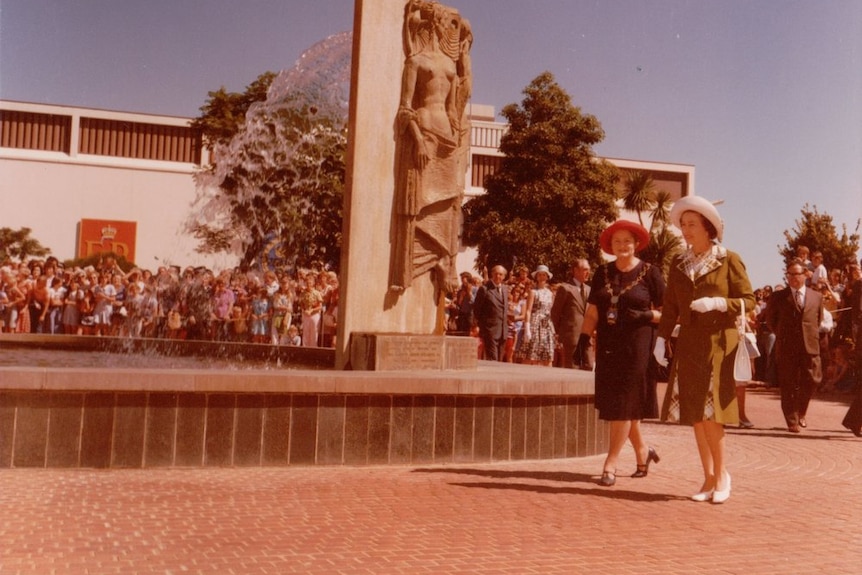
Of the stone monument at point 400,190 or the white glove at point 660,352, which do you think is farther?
the stone monument at point 400,190

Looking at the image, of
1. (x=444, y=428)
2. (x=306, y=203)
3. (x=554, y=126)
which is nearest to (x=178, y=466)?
(x=444, y=428)

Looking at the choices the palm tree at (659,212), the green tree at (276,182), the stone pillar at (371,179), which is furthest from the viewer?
the palm tree at (659,212)

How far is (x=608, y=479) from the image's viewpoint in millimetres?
7172

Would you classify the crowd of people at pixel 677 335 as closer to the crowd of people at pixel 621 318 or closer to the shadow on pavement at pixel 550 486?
the crowd of people at pixel 621 318

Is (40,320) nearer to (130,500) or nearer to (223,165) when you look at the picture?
(223,165)

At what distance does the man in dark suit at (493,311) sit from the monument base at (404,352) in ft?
20.1

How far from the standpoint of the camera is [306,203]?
16.5 meters

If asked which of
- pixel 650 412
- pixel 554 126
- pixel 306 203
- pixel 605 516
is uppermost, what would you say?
pixel 554 126

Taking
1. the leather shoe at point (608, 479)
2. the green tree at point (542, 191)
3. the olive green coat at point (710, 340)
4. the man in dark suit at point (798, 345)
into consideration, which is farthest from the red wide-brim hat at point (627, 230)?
the green tree at point (542, 191)

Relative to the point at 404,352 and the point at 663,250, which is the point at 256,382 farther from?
the point at 663,250

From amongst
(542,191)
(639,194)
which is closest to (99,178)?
(542,191)

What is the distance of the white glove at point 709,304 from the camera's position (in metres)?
6.65

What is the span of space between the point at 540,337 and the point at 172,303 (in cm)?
803

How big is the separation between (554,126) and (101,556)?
40852 mm
